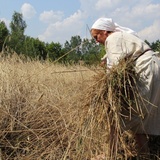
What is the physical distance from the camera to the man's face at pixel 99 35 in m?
3.09

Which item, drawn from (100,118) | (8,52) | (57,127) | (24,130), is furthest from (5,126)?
(8,52)

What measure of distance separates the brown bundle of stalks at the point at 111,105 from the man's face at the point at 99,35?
0.42 metres

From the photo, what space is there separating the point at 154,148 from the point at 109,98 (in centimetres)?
110

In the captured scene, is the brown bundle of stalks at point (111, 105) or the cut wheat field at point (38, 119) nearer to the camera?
the brown bundle of stalks at point (111, 105)

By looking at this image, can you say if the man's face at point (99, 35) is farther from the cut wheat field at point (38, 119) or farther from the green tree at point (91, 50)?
the cut wheat field at point (38, 119)

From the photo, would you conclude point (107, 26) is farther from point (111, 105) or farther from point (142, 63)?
point (111, 105)

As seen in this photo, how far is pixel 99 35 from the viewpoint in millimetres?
3113

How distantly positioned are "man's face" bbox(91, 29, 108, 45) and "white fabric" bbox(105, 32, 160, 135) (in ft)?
0.52

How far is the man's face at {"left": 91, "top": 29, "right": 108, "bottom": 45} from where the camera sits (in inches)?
122

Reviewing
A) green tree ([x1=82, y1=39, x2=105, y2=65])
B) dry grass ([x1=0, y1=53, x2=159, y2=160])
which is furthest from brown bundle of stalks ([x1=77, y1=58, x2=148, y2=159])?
green tree ([x1=82, y1=39, x2=105, y2=65])

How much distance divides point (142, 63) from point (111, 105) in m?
0.48

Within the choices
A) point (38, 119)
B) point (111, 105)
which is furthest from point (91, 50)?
point (38, 119)

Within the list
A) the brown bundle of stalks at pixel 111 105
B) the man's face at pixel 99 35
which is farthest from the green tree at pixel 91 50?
the brown bundle of stalks at pixel 111 105

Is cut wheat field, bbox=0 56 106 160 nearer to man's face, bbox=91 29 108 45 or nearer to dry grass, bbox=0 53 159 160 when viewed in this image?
dry grass, bbox=0 53 159 160
